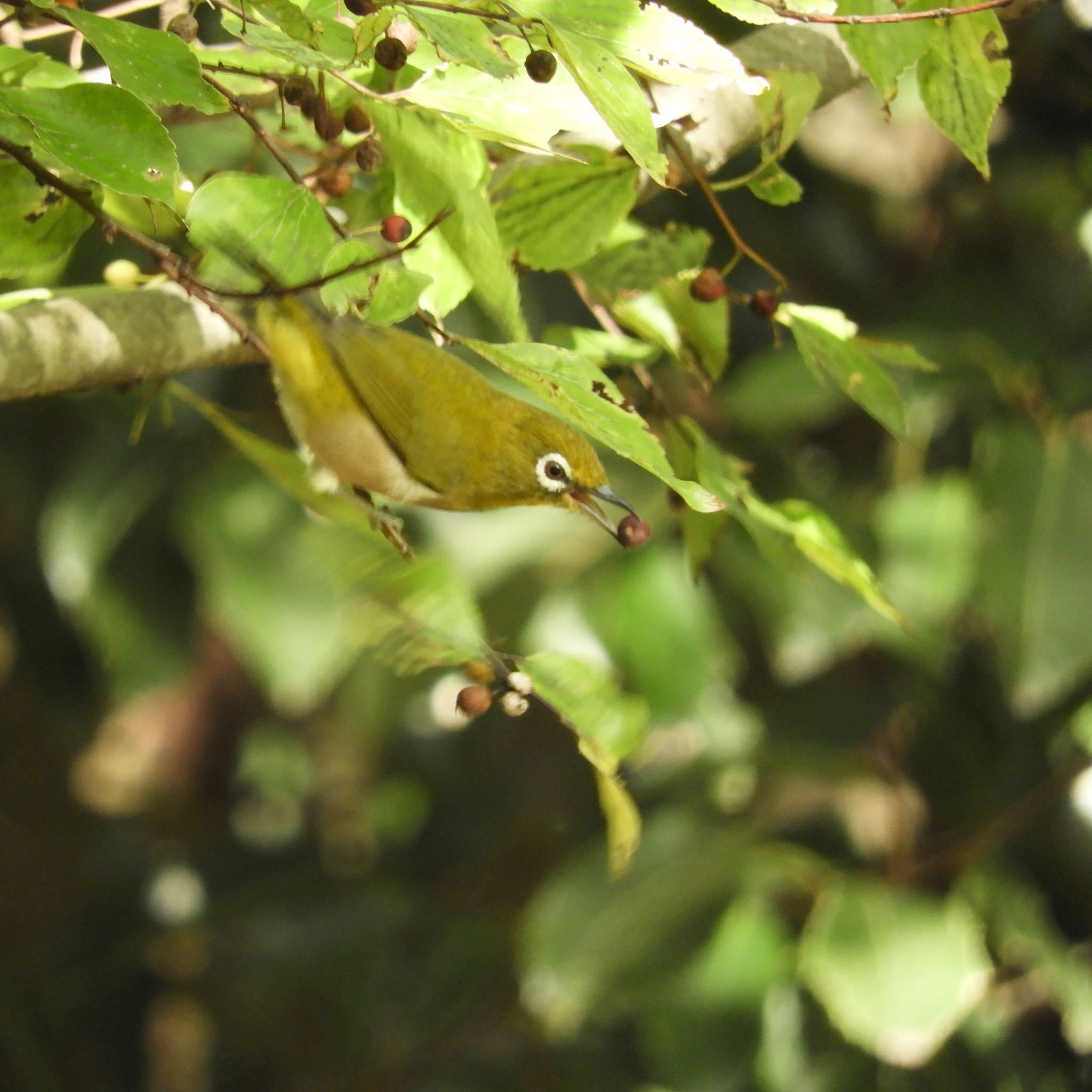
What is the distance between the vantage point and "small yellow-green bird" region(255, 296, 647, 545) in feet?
2.55

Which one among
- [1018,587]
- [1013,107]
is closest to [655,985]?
[1018,587]

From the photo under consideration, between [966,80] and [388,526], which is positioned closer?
[966,80]

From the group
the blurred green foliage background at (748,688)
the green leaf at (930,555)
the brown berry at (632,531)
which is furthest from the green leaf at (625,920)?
the brown berry at (632,531)

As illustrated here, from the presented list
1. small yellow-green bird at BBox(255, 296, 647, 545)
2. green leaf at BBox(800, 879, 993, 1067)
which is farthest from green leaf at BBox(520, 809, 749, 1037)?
small yellow-green bird at BBox(255, 296, 647, 545)

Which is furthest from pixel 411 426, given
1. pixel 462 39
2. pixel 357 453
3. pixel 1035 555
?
pixel 1035 555

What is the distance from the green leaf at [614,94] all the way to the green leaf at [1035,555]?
3.29 feet

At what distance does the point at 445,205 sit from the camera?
58 centimetres

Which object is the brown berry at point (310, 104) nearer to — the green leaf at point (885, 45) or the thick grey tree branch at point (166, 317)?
the thick grey tree branch at point (166, 317)

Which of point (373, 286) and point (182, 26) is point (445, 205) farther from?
point (182, 26)

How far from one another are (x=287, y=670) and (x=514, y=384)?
41cm

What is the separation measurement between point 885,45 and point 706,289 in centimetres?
16

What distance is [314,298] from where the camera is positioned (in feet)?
2.55

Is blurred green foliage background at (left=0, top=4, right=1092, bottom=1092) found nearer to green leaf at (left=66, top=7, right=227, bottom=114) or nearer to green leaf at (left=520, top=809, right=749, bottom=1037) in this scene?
green leaf at (left=520, top=809, right=749, bottom=1037)

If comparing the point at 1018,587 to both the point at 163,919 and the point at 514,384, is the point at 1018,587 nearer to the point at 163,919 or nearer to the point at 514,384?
the point at 514,384
